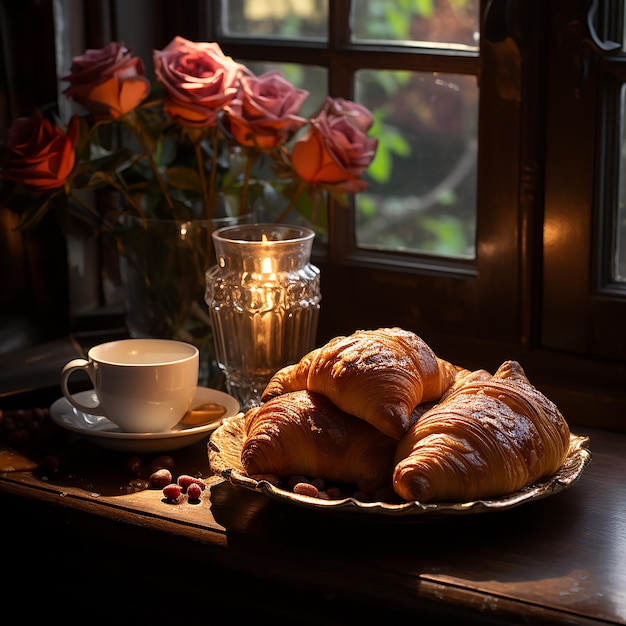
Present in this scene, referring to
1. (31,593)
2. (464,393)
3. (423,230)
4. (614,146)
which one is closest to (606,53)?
(614,146)

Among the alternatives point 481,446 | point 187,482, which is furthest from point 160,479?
point 481,446

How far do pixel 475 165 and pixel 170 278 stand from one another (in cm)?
43

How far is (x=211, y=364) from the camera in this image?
1397mm

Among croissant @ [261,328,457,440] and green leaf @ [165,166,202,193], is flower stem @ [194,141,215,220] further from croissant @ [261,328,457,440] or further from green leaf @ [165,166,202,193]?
croissant @ [261,328,457,440]

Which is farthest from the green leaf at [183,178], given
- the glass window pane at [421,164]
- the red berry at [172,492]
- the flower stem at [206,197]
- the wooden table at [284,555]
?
the red berry at [172,492]

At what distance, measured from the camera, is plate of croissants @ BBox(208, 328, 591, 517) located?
89cm

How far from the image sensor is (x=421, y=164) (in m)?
1.39

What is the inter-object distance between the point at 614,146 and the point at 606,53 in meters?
0.11

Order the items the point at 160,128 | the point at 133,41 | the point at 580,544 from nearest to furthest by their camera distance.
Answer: the point at 580,544
the point at 160,128
the point at 133,41

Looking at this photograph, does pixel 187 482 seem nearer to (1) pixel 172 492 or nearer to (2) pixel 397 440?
(1) pixel 172 492

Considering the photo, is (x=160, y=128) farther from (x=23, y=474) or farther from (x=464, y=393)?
(x=464, y=393)

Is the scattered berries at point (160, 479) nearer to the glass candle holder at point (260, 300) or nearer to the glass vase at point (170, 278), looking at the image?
the glass candle holder at point (260, 300)

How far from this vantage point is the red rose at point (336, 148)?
123 centimetres

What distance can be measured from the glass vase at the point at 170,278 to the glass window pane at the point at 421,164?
0.69ft
